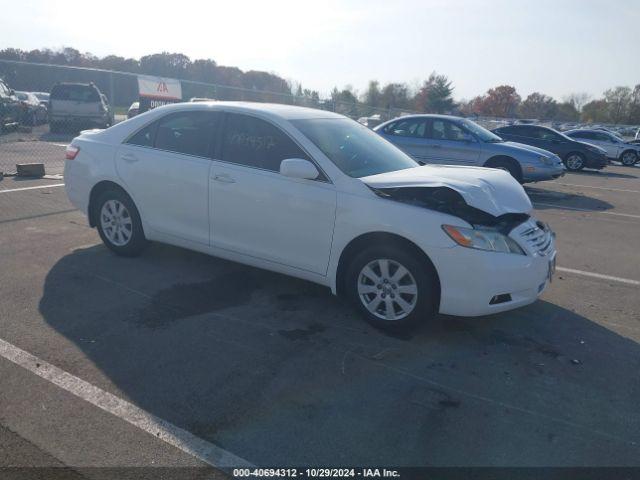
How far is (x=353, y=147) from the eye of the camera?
5.11 metres

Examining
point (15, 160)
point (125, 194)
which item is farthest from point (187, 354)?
point (15, 160)

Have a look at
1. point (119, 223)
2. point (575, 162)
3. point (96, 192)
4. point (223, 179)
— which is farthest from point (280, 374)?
point (575, 162)

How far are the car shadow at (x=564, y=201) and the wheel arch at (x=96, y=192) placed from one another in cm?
777

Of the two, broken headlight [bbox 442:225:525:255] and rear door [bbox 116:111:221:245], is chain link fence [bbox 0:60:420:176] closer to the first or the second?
rear door [bbox 116:111:221:245]

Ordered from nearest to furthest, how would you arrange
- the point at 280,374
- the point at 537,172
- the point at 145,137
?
the point at 280,374 → the point at 145,137 → the point at 537,172

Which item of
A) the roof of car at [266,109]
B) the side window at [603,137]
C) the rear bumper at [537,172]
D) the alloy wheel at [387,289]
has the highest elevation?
the roof of car at [266,109]

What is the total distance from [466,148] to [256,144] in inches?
324

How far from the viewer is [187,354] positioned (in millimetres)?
3875

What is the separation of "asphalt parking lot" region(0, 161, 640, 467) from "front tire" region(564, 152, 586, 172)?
1372cm

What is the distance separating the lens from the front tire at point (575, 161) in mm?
18203

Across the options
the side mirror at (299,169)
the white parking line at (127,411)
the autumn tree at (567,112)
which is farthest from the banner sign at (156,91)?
the autumn tree at (567,112)

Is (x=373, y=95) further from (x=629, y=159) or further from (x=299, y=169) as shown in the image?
(x=299, y=169)

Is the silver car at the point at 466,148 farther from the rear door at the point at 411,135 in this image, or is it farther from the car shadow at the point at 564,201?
the car shadow at the point at 564,201

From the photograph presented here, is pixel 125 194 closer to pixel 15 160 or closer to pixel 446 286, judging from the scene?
pixel 446 286
